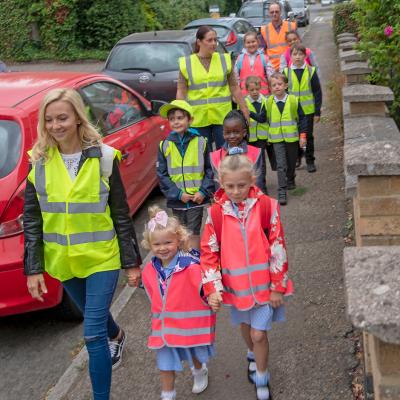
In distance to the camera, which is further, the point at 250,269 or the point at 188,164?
the point at 188,164

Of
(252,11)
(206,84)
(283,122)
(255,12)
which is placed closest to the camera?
(206,84)

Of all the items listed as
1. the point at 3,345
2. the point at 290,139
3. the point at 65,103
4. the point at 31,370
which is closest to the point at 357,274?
the point at 65,103

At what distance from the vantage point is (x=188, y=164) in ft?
15.6

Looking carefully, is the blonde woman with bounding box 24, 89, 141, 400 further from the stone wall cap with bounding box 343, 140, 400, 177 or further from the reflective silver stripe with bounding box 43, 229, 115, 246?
the stone wall cap with bounding box 343, 140, 400, 177

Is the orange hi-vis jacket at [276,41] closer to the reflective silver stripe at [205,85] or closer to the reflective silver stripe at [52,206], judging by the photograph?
the reflective silver stripe at [205,85]

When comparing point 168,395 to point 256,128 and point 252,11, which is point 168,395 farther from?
point 252,11

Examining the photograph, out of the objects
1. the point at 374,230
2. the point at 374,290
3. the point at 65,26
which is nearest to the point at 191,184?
the point at 374,230

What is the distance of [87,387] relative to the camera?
388 cm

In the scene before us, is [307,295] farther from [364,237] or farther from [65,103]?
[65,103]

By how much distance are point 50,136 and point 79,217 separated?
0.48m

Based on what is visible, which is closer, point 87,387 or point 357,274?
point 357,274

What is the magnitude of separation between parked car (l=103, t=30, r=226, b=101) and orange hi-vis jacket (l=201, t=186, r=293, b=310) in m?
7.17

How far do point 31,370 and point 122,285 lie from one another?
1310mm

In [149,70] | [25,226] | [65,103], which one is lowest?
[149,70]
